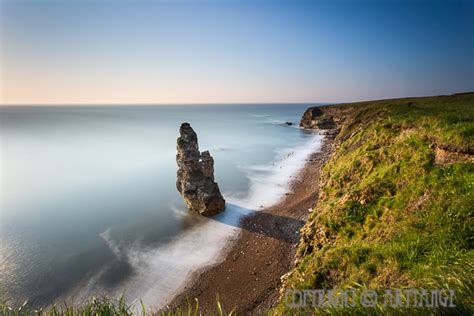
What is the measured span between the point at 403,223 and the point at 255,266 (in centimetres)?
1175

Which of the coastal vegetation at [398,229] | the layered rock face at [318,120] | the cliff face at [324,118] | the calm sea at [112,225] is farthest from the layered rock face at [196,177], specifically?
the layered rock face at [318,120]

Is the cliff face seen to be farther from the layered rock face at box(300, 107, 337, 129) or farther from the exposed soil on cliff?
the exposed soil on cliff

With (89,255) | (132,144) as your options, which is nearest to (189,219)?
(89,255)

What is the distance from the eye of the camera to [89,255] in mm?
22359

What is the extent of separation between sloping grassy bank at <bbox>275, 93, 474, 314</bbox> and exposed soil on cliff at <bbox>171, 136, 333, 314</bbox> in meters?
3.34

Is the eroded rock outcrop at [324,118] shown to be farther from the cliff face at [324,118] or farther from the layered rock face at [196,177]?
the layered rock face at [196,177]

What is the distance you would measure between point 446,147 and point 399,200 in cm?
485

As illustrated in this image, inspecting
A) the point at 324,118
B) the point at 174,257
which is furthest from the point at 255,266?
the point at 324,118

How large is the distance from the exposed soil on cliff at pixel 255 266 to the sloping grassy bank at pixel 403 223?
11.0 ft

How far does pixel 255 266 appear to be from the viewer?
18.8m

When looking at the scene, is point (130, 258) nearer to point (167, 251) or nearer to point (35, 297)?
point (167, 251)

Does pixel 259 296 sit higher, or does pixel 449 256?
pixel 449 256

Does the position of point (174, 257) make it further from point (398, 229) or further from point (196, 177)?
point (398, 229)

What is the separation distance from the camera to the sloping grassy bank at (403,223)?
279 inches
